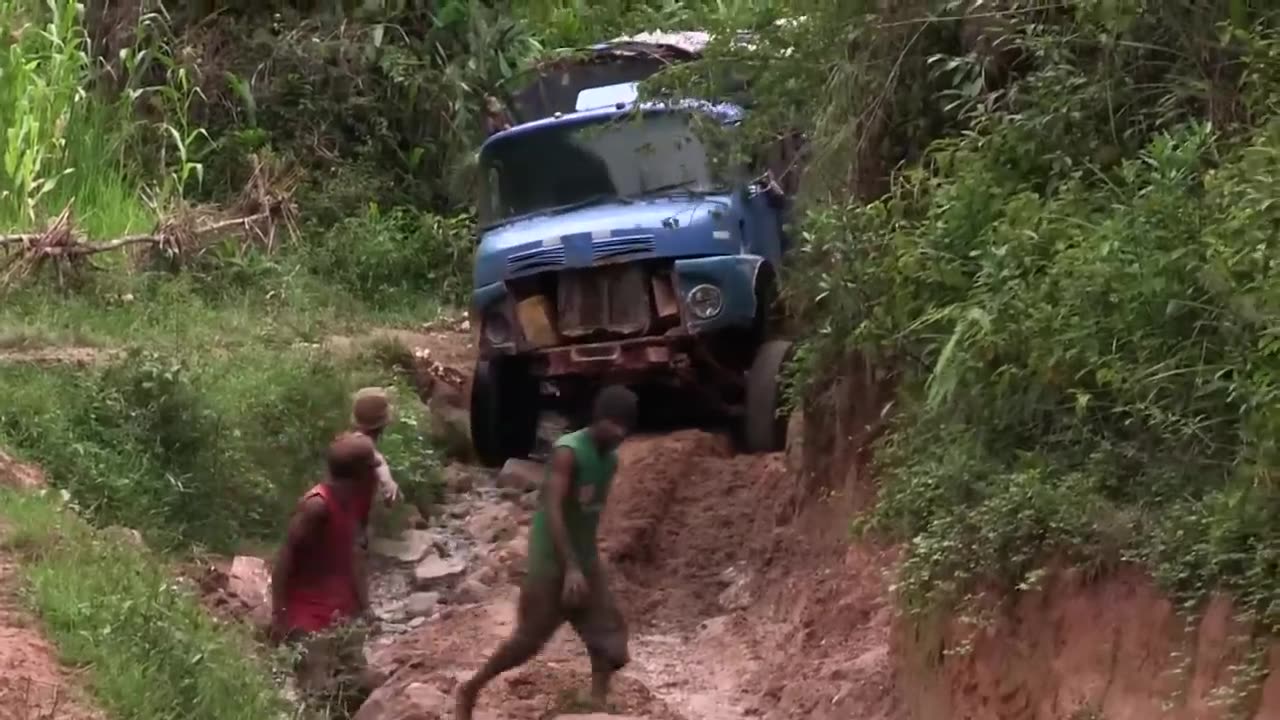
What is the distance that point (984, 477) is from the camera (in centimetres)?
589

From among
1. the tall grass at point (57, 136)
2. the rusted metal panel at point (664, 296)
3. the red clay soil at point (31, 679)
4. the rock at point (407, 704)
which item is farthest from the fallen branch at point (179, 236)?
the red clay soil at point (31, 679)

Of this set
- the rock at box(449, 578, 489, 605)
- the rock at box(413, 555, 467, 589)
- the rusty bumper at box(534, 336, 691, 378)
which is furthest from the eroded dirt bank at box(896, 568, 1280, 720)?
the rusty bumper at box(534, 336, 691, 378)

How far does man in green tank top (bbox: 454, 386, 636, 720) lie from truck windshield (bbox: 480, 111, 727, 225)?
4.21 meters

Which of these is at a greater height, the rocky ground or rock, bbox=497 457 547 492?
the rocky ground

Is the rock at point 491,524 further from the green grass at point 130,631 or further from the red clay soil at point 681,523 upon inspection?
the green grass at point 130,631

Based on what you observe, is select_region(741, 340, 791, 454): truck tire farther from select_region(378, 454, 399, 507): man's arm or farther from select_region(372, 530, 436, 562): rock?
select_region(378, 454, 399, 507): man's arm

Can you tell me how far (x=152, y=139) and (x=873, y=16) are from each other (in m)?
11.0

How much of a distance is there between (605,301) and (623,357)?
1.37 ft

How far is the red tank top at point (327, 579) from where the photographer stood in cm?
752

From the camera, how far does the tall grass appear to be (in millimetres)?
15031

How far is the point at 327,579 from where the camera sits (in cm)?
757

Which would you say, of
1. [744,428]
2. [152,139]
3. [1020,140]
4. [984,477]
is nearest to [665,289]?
[744,428]

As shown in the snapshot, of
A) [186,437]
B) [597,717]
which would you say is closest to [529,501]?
[186,437]

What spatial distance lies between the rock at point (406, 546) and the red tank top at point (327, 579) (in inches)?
120
